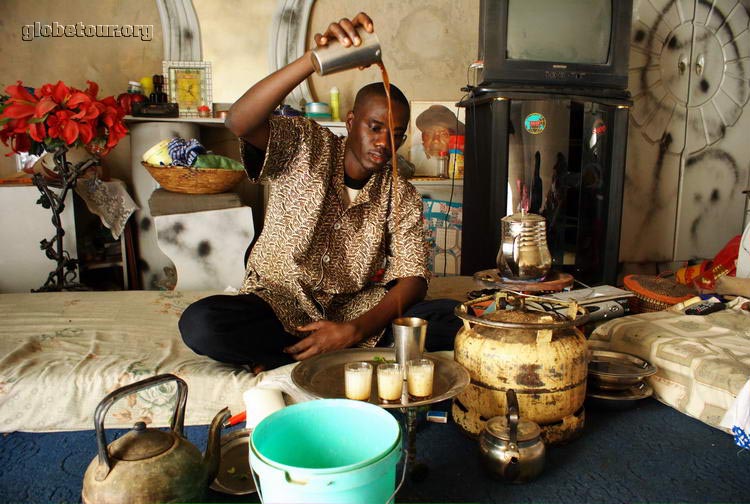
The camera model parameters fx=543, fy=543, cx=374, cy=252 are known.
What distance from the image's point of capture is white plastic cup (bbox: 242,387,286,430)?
1.30 metres

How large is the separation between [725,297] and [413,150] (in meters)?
2.12

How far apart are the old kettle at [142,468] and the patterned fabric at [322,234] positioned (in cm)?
83

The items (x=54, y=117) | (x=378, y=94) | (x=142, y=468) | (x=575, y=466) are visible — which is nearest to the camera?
(x=142, y=468)

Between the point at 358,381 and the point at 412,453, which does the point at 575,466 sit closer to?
the point at 412,453

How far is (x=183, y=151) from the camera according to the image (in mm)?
2840

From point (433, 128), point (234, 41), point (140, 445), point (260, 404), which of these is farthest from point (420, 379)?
point (234, 41)

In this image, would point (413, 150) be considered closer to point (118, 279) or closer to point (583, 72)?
point (583, 72)

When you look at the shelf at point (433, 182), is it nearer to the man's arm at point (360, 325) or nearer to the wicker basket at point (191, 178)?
the wicker basket at point (191, 178)

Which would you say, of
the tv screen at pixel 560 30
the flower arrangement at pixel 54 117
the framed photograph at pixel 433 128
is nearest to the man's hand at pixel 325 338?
the flower arrangement at pixel 54 117

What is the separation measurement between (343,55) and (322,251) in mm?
685

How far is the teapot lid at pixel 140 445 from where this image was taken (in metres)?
0.85

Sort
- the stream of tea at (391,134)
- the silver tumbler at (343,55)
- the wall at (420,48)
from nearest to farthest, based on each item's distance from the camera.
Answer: the silver tumbler at (343,55) < the stream of tea at (391,134) < the wall at (420,48)

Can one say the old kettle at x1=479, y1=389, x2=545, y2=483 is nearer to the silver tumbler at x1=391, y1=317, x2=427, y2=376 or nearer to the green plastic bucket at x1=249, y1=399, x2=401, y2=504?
the silver tumbler at x1=391, y1=317, x2=427, y2=376

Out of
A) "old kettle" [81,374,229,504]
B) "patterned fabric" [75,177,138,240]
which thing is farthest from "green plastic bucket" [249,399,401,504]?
"patterned fabric" [75,177,138,240]
